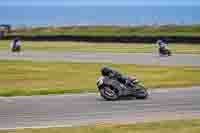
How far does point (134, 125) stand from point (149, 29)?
270 feet

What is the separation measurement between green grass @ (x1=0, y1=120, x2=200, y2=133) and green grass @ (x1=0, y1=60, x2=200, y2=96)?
11.5 metres

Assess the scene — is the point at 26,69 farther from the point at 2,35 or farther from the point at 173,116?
the point at 2,35

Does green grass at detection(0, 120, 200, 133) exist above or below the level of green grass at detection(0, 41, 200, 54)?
below

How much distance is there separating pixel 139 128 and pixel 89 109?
5.56m

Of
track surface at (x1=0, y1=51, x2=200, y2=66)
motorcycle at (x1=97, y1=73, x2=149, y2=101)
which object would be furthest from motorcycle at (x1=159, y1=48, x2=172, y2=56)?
motorcycle at (x1=97, y1=73, x2=149, y2=101)

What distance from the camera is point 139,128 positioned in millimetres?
21516

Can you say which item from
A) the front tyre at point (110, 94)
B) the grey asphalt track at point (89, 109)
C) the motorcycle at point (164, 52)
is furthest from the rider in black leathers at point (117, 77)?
the motorcycle at point (164, 52)

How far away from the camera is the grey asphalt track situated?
23.8 m

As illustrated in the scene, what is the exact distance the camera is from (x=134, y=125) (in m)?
22.2

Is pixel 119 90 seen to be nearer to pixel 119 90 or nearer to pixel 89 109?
pixel 119 90

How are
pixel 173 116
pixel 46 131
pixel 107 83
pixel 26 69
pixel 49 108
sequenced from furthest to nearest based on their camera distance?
pixel 26 69, pixel 107 83, pixel 49 108, pixel 173 116, pixel 46 131

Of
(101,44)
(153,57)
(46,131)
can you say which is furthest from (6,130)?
(101,44)

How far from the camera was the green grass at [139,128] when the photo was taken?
20906 millimetres

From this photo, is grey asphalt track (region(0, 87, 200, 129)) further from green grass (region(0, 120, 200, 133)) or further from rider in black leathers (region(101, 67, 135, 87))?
green grass (region(0, 120, 200, 133))
